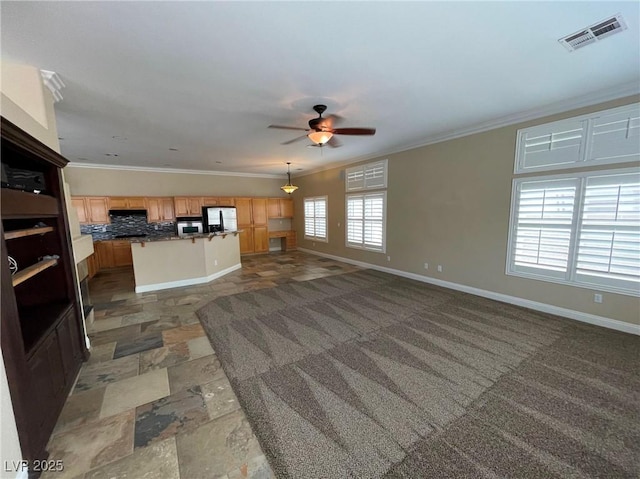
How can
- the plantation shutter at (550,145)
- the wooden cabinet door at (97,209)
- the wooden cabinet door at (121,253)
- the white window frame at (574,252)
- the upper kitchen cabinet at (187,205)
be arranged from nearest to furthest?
1. the white window frame at (574,252)
2. the plantation shutter at (550,145)
3. the wooden cabinet door at (97,209)
4. the wooden cabinet door at (121,253)
5. the upper kitchen cabinet at (187,205)

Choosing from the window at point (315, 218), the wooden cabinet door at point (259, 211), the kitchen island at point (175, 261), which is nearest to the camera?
the kitchen island at point (175, 261)

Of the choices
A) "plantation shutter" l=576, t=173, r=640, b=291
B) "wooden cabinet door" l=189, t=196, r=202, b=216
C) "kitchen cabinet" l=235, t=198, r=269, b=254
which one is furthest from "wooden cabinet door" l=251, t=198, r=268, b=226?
"plantation shutter" l=576, t=173, r=640, b=291

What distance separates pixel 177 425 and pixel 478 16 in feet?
12.3

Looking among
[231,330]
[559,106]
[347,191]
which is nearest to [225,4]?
[231,330]

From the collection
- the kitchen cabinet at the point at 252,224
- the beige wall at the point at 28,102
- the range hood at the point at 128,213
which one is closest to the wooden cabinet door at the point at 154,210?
the range hood at the point at 128,213

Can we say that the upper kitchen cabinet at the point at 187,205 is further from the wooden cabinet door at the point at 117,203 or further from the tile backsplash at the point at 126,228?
the wooden cabinet door at the point at 117,203

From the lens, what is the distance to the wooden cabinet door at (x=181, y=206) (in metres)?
7.57

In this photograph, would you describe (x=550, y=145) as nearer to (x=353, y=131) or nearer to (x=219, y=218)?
(x=353, y=131)

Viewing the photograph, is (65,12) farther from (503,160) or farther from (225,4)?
(503,160)

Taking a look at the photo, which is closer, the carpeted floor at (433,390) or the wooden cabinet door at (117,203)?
the carpeted floor at (433,390)

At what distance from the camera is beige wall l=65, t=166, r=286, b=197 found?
6.84 metres

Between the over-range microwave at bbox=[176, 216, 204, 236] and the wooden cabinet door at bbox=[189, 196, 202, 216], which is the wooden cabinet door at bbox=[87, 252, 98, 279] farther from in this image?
the wooden cabinet door at bbox=[189, 196, 202, 216]

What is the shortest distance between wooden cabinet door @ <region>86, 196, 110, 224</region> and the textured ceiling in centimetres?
324

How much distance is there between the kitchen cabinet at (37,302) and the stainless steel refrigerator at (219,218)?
5.15m
